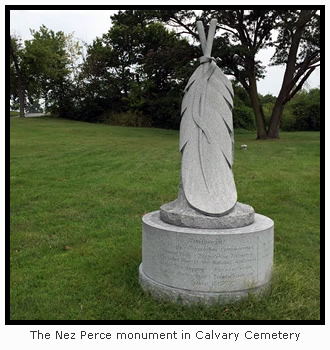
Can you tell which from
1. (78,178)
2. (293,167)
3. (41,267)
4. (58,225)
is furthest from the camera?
(293,167)

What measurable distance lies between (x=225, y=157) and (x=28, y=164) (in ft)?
29.8

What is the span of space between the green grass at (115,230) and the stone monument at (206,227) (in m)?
0.21

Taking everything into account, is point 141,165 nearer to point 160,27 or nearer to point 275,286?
point 275,286

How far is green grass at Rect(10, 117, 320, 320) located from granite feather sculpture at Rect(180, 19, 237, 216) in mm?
1308

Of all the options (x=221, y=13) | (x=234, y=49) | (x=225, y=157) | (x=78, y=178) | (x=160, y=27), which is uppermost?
(x=160, y=27)

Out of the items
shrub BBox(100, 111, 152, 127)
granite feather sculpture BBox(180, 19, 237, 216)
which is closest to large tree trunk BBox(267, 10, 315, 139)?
shrub BBox(100, 111, 152, 127)

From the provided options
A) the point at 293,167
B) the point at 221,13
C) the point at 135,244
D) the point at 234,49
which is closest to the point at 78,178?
the point at 135,244

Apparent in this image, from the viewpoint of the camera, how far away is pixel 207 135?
4379 mm

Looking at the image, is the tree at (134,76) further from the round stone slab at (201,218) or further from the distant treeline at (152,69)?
the round stone slab at (201,218)

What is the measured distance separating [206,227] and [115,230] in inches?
115

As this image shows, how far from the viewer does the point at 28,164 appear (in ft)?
38.9

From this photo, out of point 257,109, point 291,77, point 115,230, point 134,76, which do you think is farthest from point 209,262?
point 134,76

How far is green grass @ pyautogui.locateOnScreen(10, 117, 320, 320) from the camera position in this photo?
13.0ft

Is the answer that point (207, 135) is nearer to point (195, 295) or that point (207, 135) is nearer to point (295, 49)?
point (195, 295)
